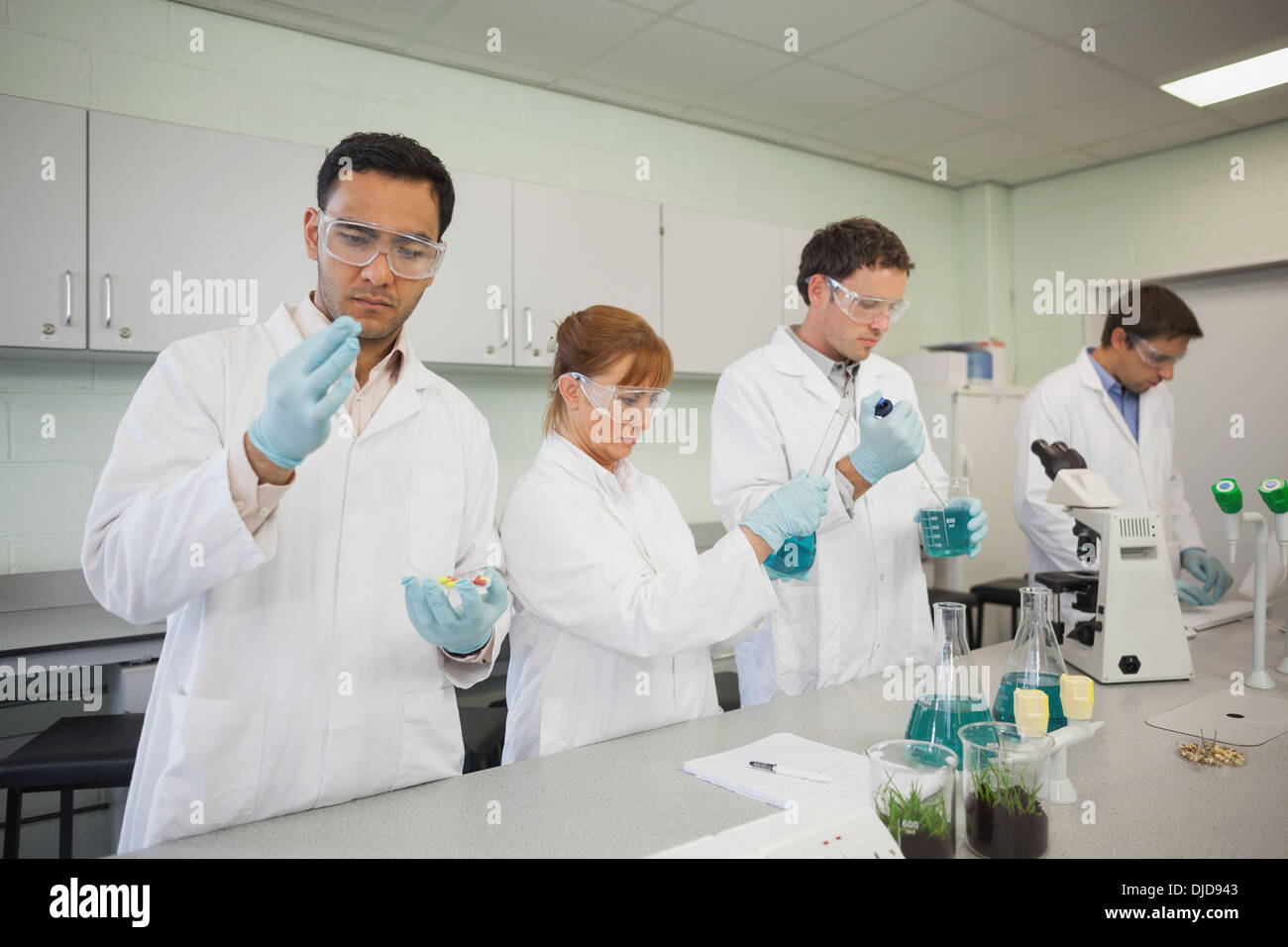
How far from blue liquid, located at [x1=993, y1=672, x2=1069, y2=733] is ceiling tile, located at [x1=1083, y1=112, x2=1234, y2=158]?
3.70m

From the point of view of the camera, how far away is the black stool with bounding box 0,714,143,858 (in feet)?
5.95

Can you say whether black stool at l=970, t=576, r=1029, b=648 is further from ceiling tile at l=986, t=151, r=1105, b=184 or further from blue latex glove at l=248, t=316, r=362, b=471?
blue latex glove at l=248, t=316, r=362, b=471

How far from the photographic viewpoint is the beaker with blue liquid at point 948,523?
1800 millimetres

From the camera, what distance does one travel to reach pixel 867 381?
231 centimetres

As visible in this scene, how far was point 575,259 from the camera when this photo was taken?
339 centimetres

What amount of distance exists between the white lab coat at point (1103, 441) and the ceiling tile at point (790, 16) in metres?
1.39

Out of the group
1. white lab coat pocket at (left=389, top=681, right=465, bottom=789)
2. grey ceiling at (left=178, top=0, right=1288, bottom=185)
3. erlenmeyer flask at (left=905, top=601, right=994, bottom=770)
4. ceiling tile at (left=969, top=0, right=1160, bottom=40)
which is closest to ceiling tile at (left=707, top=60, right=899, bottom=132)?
grey ceiling at (left=178, top=0, right=1288, bottom=185)

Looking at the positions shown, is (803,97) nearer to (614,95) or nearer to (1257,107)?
(614,95)

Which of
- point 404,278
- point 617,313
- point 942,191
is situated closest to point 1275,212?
point 942,191

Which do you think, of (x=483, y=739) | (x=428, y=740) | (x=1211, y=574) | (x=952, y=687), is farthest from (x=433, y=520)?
(x=1211, y=574)

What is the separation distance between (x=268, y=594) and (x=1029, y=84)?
3671 millimetres

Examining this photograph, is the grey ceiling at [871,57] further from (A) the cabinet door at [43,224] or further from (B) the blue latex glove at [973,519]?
(B) the blue latex glove at [973,519]
